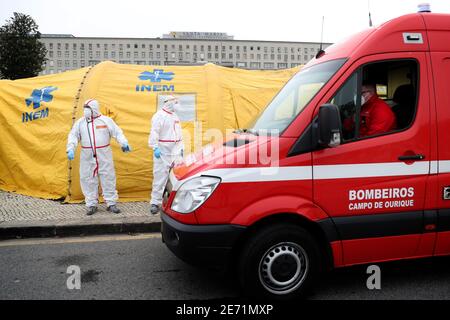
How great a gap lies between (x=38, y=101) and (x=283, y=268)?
673 centimetres

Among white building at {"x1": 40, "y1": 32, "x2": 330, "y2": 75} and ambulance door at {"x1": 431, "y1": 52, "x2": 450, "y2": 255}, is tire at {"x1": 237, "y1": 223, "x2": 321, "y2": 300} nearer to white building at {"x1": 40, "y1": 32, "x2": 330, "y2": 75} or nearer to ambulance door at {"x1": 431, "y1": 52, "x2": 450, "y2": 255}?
ambulance door at {"x1": 431, "y1": 52, "x2": 450, "y2": 255}

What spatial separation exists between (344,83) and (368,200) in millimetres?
1070

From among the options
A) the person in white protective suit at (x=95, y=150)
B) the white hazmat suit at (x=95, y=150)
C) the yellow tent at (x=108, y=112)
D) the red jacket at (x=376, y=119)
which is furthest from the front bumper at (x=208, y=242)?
the yellow tent at (x=108, y=112)

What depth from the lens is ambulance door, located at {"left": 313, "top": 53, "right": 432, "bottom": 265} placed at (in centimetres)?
345

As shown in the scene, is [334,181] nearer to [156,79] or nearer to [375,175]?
[375,175]

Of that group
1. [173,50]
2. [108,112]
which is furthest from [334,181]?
[173,50]

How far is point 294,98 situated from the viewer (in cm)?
392

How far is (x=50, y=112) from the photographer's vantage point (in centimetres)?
797

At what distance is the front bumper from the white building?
395ft

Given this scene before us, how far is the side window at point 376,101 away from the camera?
354cm

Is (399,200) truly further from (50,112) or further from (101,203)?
(50,112)

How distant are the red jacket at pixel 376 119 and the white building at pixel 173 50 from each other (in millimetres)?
119609
